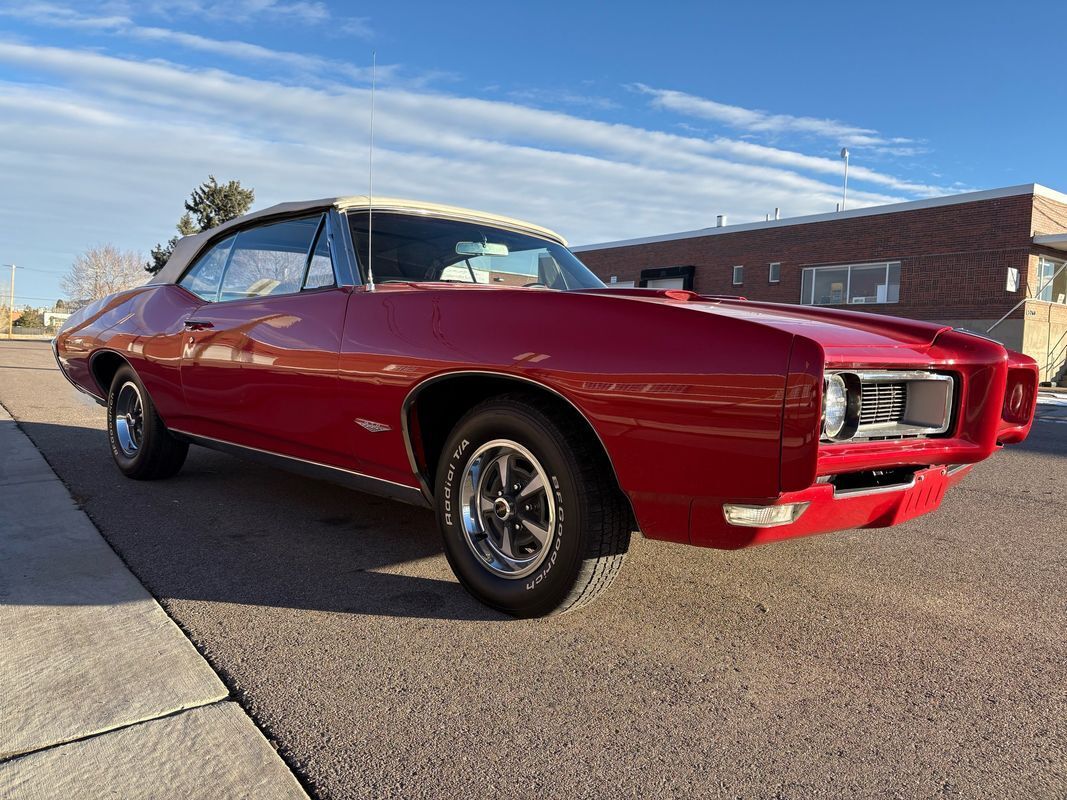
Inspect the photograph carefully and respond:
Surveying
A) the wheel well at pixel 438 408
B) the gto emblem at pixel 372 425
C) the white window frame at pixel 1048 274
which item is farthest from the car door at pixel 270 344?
the white window frame at pixel 1048 274

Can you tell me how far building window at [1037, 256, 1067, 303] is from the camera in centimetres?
2239

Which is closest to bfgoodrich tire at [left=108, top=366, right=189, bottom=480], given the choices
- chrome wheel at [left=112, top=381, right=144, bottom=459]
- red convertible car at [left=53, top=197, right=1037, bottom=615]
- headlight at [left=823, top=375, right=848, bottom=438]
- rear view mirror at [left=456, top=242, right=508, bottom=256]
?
chrome wheel at [left=112, top=381, right=144, bottom=459]

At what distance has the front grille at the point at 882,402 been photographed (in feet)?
8.12

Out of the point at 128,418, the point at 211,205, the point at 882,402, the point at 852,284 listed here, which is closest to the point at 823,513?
the point at 882,402

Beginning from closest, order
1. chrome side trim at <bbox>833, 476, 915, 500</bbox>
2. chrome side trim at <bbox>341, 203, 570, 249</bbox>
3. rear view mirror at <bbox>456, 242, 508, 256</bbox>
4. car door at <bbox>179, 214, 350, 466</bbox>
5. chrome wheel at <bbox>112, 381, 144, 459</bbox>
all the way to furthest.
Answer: chrome side trim at <bbox>833, 476, 915, 500</bbox> → car door at <bbox>179, 214, 350, 466</bbox> → chrome side trim at <bbox>341, 203, 570, 249</bbox> → rear view mirror at <bbox>456, 242, 508, 256</bbox> → chrome wheel at <bbox>112, 381, 144, 459</bbox>

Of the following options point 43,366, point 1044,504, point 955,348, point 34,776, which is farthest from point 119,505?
point 43,366

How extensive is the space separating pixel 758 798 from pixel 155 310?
169 inches

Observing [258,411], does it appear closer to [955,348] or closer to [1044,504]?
[955,348]

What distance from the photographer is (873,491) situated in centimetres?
244

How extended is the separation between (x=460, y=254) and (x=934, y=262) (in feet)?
76.6

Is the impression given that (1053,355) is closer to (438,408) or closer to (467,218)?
(467,218)

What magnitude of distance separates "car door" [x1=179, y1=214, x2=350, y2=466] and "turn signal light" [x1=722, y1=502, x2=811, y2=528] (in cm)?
168

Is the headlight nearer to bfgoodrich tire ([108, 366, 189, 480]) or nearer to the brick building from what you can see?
bfgoodrich tire ([108, 366, 189, 480])

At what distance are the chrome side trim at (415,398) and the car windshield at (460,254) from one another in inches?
29.2
